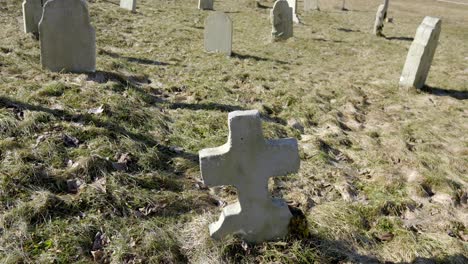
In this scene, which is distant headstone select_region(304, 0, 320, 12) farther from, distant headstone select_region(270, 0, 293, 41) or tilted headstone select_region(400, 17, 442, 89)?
tilted headstone select_region(400, 17, 442, 89)

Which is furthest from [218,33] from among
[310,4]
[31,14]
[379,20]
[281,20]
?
[310,4]

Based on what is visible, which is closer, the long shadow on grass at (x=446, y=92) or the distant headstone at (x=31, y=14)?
the long shadow on grass at (x=446, y=92)

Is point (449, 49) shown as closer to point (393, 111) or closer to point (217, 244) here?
point (393, 111)

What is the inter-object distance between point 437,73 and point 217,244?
826 centimetres

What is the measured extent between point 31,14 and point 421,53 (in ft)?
27.3

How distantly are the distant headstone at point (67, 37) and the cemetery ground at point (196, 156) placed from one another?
250mm

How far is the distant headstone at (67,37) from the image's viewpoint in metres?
6.29

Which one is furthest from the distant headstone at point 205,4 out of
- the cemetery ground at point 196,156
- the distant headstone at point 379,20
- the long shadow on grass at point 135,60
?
the long shadow on grass at point 135,60

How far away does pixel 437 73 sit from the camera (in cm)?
948

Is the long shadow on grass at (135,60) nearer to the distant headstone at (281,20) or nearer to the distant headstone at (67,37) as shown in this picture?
the distant headstone at (67,37)

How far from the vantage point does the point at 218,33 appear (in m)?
9.39

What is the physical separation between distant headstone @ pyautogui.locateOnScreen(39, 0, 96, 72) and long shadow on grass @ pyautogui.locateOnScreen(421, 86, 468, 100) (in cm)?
650

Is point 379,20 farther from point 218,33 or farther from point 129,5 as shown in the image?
point 129,5

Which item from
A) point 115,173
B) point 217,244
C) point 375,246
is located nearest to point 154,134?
point 115,173
